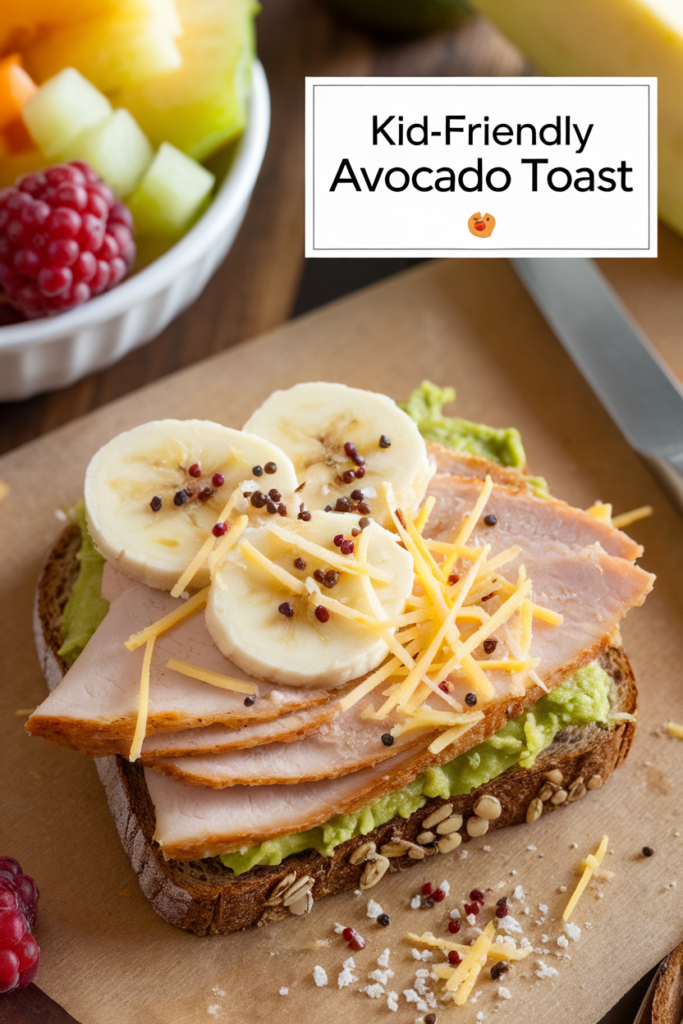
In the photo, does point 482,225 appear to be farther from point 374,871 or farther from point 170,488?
point 374,871

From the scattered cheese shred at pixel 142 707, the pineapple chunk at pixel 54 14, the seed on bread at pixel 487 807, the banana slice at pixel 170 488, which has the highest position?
the pineapple chunk at pixel 54 14

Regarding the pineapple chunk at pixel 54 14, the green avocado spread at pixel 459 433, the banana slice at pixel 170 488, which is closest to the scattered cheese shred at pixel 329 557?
the banana slice at pixel 170 488

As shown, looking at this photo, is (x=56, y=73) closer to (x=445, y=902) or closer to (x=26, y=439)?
(x=26, y=439)

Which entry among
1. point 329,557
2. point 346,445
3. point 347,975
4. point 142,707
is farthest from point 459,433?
point 347,975

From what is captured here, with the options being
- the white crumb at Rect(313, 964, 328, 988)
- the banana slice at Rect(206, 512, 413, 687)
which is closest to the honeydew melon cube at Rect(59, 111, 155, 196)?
the banana slice at Rect(206, 512, 413, 687)

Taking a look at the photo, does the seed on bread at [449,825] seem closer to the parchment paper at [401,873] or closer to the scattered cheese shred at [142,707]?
the parchment paper at [401,873]

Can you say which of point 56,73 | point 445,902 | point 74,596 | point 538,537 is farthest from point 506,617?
point 56,73

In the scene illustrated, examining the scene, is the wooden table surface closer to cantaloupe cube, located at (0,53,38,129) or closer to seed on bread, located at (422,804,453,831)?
cantaloupe cube, located at (0,53,38,129)

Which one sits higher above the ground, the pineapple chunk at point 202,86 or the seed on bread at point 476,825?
the pineapple chunk at point 202,86
